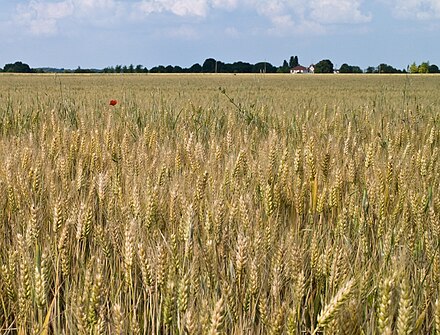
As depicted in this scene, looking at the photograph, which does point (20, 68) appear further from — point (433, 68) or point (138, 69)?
point (433, 68)

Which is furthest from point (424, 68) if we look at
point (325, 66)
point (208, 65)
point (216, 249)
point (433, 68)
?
point (216, 249)

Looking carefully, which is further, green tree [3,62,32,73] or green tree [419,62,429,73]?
green tree [419,62,429,73]

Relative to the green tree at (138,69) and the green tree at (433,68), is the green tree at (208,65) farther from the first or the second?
the green tree at (433,68)

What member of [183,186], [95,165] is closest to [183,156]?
[95,165]

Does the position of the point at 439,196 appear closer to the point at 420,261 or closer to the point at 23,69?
the point at 420,261

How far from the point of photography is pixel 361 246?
4.26 ft

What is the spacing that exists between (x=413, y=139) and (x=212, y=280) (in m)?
2.33

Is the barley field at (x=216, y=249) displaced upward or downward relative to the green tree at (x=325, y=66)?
downward

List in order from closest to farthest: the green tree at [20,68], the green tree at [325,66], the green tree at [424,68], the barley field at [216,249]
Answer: the barley field at [216,249], the green tree at [20,68], the green tree at [325,66], the green tree at [424,68]

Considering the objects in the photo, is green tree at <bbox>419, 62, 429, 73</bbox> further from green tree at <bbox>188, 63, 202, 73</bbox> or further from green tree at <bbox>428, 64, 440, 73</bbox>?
green tree at <bbox>188, 63, 202, 73</bbox>

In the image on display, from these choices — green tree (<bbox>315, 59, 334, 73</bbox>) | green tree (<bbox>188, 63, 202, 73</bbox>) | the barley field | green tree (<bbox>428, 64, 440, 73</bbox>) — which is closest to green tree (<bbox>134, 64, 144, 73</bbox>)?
green tree (<bbox>188, 63, 202, 73</bbox>)

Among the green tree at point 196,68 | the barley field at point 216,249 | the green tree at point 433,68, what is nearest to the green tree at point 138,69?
the green tree at point 196,68

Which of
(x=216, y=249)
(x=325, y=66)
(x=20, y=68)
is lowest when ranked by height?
(x=216, y=249)

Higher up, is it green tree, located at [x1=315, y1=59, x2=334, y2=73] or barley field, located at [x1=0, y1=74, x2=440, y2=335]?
green tree, located at [x1=315, y1=59, x2=334, y2=73]
